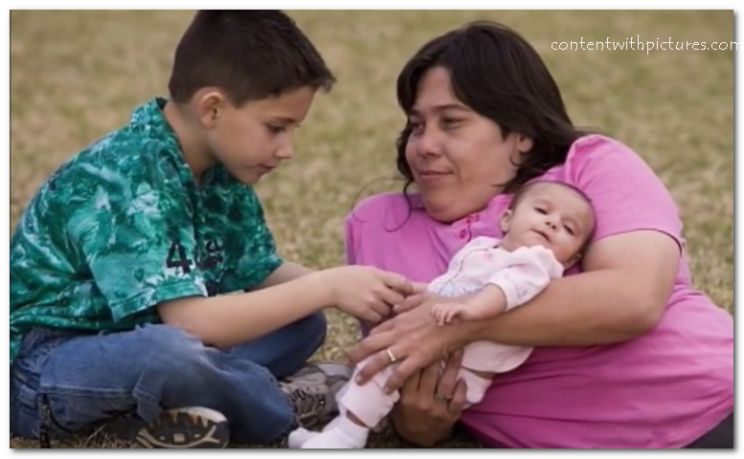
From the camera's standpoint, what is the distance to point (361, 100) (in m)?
10.0

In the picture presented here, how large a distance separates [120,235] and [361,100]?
6535 millimetres

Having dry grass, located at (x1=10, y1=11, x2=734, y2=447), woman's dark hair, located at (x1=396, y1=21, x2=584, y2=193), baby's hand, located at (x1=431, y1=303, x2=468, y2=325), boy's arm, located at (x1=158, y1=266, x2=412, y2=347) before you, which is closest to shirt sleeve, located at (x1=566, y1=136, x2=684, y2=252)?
woman's dark hair, located at (x1=396, y1=21, x2=584, y2=193)

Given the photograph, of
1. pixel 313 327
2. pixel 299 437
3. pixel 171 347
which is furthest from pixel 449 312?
pixel 313 327

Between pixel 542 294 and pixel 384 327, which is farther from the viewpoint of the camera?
pixel 384 327

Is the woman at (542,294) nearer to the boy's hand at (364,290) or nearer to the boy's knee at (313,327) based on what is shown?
the boy's hand at (364,290)

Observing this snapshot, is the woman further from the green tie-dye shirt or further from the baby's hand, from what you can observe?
the green tie-dye shirt

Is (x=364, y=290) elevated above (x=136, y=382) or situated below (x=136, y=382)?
above

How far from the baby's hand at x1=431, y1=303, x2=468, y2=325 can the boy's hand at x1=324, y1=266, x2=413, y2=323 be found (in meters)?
0.17

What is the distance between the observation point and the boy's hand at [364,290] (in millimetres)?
3551

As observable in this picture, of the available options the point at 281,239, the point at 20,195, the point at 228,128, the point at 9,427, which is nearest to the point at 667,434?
the point at 228,128

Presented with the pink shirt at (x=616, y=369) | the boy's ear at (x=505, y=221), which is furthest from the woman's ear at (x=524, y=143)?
the boy's ear at (x=505, y=221)

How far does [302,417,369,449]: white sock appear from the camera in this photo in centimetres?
359

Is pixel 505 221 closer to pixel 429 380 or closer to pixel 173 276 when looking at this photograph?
pixel 429 380

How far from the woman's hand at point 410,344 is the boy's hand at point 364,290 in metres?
0.05
